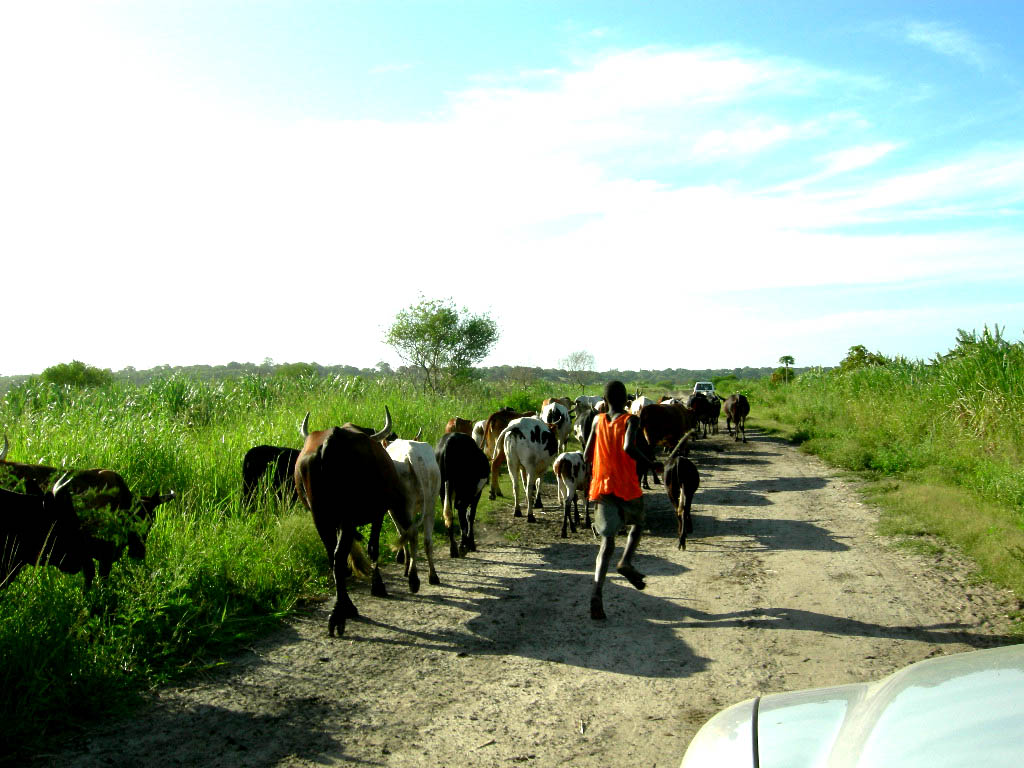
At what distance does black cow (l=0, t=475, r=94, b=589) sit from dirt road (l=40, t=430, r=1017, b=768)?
1477 millimetres

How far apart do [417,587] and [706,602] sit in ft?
9.29

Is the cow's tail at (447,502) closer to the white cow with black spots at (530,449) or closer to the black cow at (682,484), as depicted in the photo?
the white cow with black spots at (530,449)

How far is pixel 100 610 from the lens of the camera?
243 inches

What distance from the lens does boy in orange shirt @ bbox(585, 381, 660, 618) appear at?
23.0 ft

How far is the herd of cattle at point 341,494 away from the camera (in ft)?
19.3

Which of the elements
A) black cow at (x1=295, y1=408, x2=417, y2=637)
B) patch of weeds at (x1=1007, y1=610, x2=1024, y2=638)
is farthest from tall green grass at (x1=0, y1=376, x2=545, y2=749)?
patch of weeds at (x1=1007, y1=610, x2=1024, y2=638)

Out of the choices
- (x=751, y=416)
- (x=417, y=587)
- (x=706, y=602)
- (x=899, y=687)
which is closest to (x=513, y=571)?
(x=417, y=587)

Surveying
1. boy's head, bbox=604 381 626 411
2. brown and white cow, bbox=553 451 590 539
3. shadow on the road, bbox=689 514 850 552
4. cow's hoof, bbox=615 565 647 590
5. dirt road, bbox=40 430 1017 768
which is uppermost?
boy's head, bbox=604 381 626 411

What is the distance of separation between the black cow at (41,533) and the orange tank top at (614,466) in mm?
4277

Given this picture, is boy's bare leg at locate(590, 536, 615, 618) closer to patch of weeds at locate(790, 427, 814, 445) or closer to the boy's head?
the boy's head

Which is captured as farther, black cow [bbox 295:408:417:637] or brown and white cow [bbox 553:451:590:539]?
brown and white cow [bbox 553:451:590:539]

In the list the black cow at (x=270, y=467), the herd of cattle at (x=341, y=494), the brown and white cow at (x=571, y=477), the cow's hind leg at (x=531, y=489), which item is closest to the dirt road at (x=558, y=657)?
the herd of cattle at (x=341, y=494)

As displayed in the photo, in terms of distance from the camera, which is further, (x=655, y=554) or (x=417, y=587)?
(x=655, y=554)

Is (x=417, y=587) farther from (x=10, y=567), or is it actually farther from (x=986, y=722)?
(x=986, y=722)
